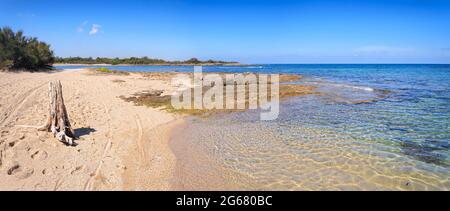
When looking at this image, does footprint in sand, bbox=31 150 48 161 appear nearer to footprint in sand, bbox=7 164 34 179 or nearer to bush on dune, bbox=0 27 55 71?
footprint in sand, bbox=7 164 34 179

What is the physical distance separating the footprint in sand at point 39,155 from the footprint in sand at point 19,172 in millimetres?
470

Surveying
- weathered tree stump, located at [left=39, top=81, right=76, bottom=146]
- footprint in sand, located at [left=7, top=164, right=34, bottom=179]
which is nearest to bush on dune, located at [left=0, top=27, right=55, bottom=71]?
weathered tree stump, located at [left=39, top=81, right=76, bottom=146]

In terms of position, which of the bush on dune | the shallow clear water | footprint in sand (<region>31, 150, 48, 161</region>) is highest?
the bush on dune

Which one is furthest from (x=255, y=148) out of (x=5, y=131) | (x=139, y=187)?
(x=5, y=131)

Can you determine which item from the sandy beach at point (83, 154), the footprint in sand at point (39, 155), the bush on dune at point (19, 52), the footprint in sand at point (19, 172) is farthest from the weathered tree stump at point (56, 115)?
the bush on dune at point (19, 52)

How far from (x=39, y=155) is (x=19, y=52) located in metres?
29.1

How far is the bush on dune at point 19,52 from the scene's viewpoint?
2638 centimetres

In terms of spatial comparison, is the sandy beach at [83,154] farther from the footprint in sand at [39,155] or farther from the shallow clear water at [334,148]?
the shallow clear water at [334,148]

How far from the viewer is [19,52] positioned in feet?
91.2

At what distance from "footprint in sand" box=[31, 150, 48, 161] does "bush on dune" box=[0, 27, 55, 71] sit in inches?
1017

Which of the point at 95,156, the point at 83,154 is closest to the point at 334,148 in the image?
the point at 95,156

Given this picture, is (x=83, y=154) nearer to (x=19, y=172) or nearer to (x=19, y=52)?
(x=19, y=172)

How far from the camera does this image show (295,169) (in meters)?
6.00

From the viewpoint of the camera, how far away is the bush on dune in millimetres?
26375
